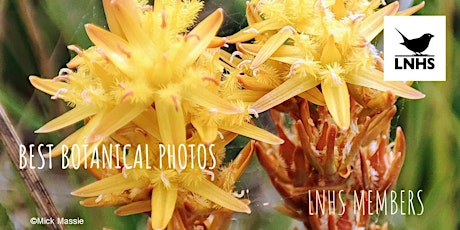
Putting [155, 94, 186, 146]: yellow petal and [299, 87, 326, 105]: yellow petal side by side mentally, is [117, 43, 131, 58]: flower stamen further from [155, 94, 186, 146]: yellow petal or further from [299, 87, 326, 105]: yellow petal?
[299, 87, 326, 105]: yellow petal

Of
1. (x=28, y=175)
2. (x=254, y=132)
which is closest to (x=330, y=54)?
(x=254, y=132)

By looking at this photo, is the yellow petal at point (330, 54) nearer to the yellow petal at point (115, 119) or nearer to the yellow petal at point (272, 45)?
the yellow petal at point (272, 45)

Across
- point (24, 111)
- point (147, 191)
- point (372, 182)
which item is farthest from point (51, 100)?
point (372, 182)

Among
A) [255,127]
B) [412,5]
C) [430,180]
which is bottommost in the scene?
[430,180]

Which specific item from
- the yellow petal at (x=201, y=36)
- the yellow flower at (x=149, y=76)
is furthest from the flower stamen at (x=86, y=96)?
the yellow petal at (x=201, y=36)

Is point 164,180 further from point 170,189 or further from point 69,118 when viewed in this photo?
point 69,118

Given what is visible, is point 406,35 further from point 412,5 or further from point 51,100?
point 51,100
